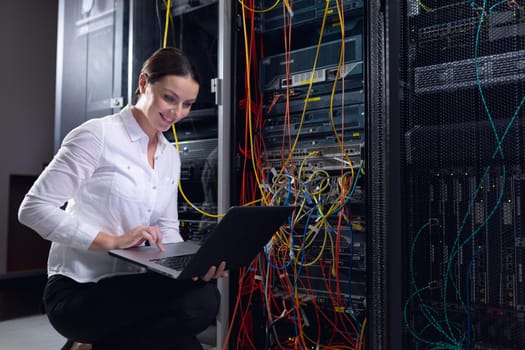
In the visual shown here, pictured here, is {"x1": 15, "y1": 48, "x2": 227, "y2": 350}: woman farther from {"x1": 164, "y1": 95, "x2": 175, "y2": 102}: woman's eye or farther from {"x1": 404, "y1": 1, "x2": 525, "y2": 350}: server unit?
{"x1": 404, "y1": 1, "x2": 525, "y2": 350}: server unit

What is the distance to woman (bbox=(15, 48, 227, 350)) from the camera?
1063 millimetres

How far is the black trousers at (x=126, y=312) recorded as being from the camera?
105 cm

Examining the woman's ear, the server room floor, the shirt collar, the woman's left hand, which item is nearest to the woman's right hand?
the woman's left hand

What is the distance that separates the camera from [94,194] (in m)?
1.18

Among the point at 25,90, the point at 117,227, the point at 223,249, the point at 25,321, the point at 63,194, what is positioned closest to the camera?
the point at 223,249

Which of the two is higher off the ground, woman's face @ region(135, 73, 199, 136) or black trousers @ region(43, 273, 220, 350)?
woman's face @ region(135, 73, 199, 136)

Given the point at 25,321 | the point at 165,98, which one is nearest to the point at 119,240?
the point at 165,98

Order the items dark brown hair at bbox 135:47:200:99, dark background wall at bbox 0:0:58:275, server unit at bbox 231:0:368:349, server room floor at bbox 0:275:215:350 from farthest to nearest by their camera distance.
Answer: dark background wall at bbox 0:0:58:275 → server room floor at bbox 0:275:215:350 → server unit at bbox 231:0:368:349 → dark brown hair at bbox 135:47:200:99

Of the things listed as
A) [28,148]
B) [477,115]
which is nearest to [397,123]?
[477,115]

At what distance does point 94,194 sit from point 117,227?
11 centimetres

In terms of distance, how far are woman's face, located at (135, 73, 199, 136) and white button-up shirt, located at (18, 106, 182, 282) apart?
52mm

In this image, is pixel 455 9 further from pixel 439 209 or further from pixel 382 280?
pixel 382 280

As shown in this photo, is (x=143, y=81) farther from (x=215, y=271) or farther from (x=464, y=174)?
(x=464, y=174)

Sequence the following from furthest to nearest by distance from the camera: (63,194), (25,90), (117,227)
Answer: (25,90) < (117,227) < (63,194)
